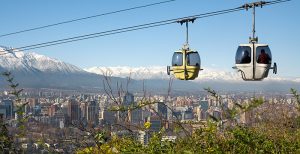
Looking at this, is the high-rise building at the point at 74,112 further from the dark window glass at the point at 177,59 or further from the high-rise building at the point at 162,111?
the dark window glass at the point at 177,59

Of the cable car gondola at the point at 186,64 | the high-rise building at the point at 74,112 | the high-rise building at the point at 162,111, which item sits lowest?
the high-rise building at the point at 74,112

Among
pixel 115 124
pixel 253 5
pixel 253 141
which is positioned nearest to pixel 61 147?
pixel 115 124

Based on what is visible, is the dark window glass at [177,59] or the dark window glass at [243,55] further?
the dark window glass at [177,59]

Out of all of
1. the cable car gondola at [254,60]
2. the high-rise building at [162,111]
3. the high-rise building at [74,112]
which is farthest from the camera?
the cable car gondola at [254,60]

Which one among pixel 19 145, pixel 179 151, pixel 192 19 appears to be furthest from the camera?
pixel 192 19

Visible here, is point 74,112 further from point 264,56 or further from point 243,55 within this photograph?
point 264,56

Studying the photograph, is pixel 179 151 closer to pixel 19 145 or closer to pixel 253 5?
pixel 19 145

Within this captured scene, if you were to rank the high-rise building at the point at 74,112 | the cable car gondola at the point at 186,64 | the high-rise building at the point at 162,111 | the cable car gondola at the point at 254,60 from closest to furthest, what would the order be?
the high-rise building at the point at 162,111
the high-rise building at the point at 74,112
the cable car gondola at the point at 254,60
the cable car gondola at the point at 186,64

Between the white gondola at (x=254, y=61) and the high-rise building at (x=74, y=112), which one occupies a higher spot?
the white gondola at (x=254, y=61)

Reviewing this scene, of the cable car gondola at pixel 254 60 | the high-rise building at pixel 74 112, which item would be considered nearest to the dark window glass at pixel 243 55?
the cable car gondola at pixel 254 60
